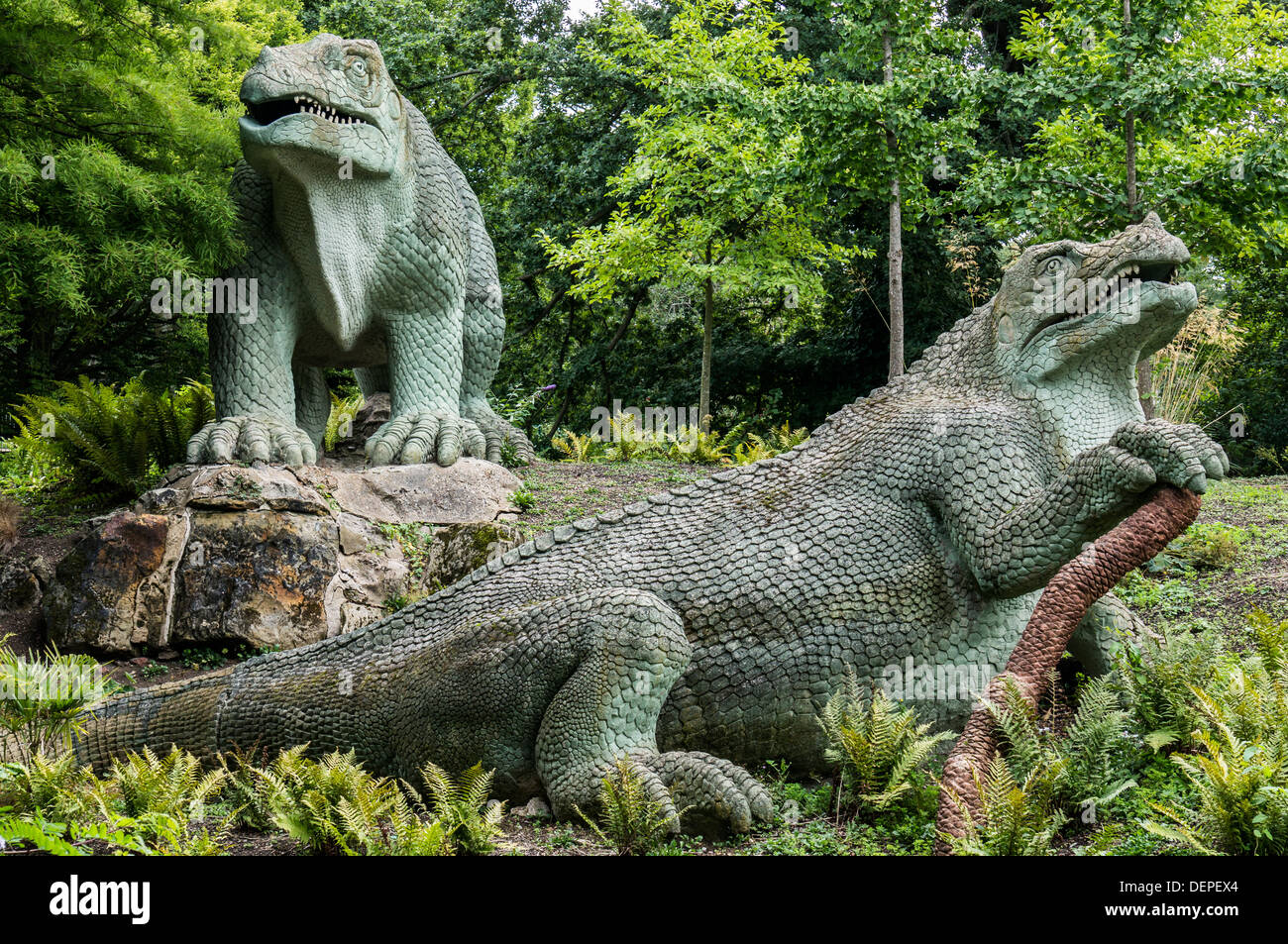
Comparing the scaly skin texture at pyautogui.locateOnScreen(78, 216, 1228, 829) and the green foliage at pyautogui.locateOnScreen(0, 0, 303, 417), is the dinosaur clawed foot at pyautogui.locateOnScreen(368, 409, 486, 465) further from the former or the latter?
the scaly skin texture at pyautogui.locateOnScreen(78, 216, 1228, 829)

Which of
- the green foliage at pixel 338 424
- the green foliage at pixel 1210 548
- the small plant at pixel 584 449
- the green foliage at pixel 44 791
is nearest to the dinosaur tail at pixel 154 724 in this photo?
the green foliage at pixel 44 791

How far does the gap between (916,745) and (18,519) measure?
6.72m

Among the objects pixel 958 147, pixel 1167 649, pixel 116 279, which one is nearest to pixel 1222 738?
pixel 1167 649

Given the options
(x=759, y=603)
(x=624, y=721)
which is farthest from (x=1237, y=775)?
(x=624, y=721)

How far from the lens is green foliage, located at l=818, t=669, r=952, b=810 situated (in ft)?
15.9

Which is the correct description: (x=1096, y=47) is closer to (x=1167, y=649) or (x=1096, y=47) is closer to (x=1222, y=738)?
(x=1167, y=649)

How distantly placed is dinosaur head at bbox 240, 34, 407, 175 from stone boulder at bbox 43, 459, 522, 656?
2.00 metres

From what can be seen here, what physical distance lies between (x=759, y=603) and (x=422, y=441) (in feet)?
12.6

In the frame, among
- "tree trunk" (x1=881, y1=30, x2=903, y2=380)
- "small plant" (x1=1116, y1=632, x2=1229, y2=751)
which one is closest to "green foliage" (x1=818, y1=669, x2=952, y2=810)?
"small plant" (x1=1116, y1=632, x2=1229, y2=751)

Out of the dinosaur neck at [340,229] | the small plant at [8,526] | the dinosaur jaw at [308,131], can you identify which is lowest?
the small plant at [8,526]

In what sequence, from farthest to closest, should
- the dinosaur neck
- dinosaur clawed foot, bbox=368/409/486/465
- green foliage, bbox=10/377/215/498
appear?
green foliage, bbox=10/377/215/498 < dinosaur clawed foot, bbox=368/409/486/465 < the dinosaur neck

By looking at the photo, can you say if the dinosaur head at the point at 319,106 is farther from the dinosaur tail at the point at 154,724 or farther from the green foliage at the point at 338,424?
the dinosaur tail at the point at 154,724

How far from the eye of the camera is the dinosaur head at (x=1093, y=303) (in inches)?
209

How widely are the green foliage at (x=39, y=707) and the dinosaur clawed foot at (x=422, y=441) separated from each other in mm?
3157
